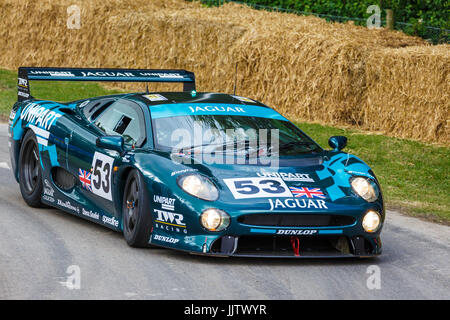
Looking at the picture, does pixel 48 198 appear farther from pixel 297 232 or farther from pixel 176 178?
pixel 297 232

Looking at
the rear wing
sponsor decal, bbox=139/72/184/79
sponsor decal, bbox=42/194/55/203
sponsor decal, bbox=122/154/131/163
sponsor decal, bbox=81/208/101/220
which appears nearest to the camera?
sponsor decal, bbox=122/154/131/163

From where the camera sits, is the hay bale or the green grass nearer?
the green grass

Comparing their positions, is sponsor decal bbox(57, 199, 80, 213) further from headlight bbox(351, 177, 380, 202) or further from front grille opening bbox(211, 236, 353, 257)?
headlight bbox(351, 177, 380, 202)

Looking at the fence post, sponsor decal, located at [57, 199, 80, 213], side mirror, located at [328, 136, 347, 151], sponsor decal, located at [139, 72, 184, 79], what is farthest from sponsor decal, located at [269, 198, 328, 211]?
the fence post

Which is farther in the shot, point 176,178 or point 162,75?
point 162,75

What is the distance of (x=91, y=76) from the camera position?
998 centimetres

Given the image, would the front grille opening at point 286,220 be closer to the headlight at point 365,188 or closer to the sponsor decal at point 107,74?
the headlight at point 365,188

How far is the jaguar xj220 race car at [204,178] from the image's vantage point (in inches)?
271

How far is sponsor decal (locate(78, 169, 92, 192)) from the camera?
26.9 feet

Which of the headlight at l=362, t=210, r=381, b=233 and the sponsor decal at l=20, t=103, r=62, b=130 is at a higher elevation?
the sponsor decal at l=20, t=103, r=62, b=130

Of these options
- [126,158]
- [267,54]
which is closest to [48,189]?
[126,158]

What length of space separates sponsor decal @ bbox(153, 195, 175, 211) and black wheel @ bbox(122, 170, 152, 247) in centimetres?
10

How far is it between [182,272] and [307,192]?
1170 millimetres
